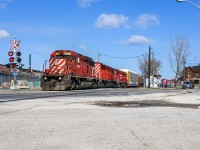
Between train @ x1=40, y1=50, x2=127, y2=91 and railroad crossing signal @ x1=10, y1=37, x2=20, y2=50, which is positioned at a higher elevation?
railroad crossing signal @ x1=10, y1=37, x2=20, y2=50

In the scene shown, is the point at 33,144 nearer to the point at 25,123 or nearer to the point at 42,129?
the point at 42,129

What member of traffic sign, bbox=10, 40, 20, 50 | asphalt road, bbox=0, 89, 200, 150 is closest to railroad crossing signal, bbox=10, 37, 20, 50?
traffic sign, bbox=10, 40, 20, 50

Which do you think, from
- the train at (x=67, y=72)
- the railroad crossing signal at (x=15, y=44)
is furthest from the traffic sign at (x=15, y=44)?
the train at (x=67, y=72)

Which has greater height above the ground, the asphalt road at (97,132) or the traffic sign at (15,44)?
the traffic sign at (15,44)

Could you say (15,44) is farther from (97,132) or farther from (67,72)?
(97,132)

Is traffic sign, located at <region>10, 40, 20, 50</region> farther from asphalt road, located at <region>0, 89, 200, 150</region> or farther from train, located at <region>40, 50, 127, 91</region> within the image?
asphalt road, located at <region>0, 89, 200, 150</region>

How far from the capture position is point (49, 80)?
3588 cm

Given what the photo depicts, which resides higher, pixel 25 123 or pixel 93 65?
pixel 93 65

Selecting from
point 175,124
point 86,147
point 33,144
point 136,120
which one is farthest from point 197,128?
point 33,144

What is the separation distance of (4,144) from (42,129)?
1640 millimetres

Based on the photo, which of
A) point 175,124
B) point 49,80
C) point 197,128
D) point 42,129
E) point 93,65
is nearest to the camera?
point 42,129

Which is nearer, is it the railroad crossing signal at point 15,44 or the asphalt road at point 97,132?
the asphalt road at point 97,132

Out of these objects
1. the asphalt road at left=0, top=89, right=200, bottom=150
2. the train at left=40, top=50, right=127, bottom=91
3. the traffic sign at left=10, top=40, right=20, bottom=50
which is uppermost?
the traffic sign at left=10, top=40, right=20, bottom=50

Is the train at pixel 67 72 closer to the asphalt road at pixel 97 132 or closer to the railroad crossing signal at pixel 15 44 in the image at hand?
the railroad crossing signal at pixel 15 44
